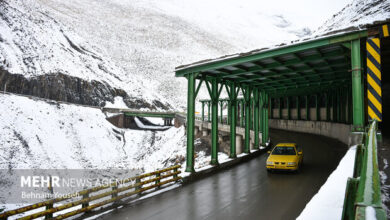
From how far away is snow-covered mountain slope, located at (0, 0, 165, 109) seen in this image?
55.2 m

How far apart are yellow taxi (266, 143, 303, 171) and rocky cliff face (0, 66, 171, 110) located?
56.4 metres

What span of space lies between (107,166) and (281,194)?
36.5 m

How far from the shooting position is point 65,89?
5972 cm

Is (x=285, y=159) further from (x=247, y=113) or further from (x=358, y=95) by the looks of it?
(x=247, y=113)

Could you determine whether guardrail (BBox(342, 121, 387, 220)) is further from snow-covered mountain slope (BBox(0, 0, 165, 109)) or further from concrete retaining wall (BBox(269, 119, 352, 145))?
snow-covered mountain slope (BBox(0, 0, 165, 109))

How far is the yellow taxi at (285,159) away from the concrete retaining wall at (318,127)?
26.6ft

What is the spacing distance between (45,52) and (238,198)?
6945 centimetres

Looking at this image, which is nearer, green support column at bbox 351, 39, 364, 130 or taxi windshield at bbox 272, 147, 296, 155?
green support column at bbox 351, 39, 364, 130

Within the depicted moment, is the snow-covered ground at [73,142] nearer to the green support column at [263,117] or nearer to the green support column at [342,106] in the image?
the green support column at [263,117]

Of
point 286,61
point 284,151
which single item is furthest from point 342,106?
point 286,61

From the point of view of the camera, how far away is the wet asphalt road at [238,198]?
7.69 metres

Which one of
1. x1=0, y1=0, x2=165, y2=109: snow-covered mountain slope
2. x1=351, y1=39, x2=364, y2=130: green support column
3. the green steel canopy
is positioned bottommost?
x1=351, y1=39, x2=364, y2=130: green support column

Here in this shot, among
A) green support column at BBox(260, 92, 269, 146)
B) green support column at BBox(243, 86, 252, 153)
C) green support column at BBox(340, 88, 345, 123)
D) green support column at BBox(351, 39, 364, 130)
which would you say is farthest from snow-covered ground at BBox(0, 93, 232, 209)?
green support column at BBox(351, 39, 364, 130)

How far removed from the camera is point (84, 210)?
833 cm
